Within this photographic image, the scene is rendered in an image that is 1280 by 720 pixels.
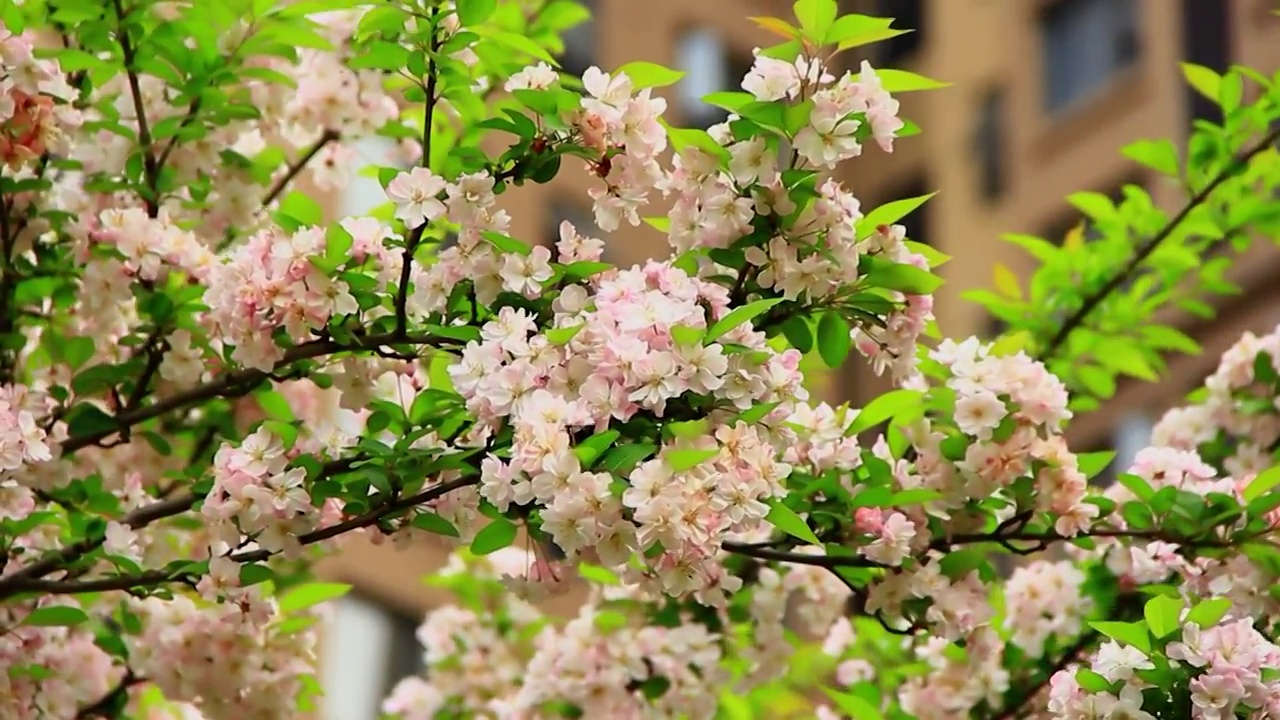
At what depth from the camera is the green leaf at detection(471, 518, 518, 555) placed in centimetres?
367

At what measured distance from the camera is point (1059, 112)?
18.5 meters

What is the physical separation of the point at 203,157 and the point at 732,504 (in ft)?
6.54

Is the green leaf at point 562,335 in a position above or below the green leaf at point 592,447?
above

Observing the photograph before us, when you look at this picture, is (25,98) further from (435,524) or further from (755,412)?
(755,412)

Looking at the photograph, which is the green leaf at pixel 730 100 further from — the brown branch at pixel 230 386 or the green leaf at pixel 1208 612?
the green leaf at pixel 1208 612

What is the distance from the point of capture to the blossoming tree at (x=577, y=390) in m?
3.60

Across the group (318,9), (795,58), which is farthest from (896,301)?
(318,9)

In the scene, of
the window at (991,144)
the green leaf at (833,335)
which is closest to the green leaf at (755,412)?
the green leaf at (833,335)

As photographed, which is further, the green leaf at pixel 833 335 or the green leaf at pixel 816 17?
the green leaf at pixel 833 335

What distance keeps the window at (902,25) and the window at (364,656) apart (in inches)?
353

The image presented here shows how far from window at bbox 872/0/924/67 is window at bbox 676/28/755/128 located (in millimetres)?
1760

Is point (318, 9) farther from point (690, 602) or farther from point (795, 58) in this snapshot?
point (690, 602)

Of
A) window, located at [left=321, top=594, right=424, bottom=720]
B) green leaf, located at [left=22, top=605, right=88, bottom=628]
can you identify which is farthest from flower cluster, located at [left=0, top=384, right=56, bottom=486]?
window, located at [left=321, top=594, right=424, bottom=720]

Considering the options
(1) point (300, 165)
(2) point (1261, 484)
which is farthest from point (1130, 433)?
(2) point (1261, 484)
